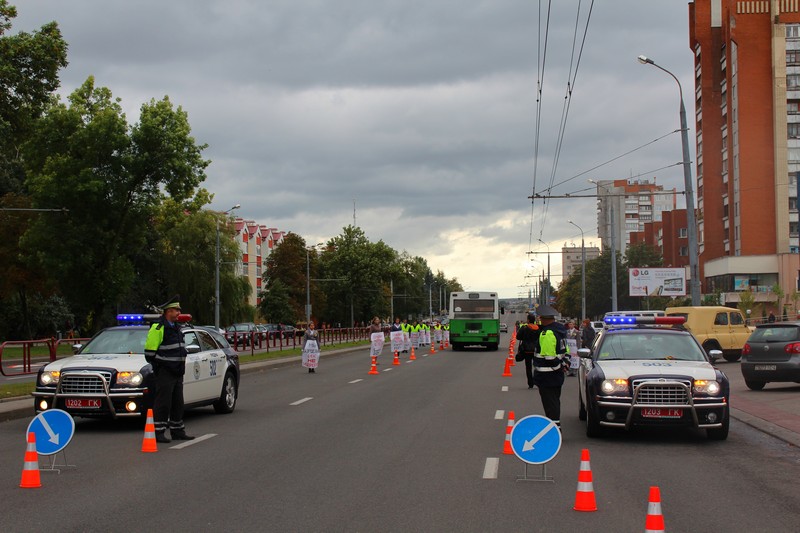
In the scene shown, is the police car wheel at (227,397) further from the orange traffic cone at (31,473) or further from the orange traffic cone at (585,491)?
the orange traffic cone at (585,491)

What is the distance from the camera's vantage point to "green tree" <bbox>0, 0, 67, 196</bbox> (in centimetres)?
2400

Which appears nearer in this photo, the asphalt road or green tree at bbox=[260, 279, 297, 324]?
the asphalt road

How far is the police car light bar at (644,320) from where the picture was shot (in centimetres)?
1380

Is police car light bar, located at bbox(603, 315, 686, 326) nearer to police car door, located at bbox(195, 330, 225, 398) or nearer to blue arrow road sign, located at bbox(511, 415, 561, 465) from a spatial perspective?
blue arrow road sign, located at bbox(511, 415, 561, 465)

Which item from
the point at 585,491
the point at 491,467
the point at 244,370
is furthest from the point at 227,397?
the point at 244,370

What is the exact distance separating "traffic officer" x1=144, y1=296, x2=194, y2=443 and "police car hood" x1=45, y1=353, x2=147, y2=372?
1235 mm

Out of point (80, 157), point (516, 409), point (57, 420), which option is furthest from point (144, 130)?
point (57, 420)

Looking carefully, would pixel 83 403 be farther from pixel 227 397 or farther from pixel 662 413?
pixel 662 413

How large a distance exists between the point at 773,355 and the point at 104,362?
560 inches

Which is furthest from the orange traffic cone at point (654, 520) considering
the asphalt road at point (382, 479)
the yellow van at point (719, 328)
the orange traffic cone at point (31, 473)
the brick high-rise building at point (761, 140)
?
the brick high-rise building at point (761, 140)

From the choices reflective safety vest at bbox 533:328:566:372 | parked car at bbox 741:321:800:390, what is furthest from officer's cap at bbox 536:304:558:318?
parked car at bbox 741:321:800:390

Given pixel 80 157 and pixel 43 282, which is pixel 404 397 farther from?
pixel 43 282

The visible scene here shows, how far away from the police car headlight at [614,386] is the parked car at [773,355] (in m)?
9.43

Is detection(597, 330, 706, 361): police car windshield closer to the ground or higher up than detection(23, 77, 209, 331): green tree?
closer to the ground
